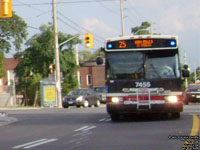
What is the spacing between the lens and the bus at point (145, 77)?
1778 centimetres

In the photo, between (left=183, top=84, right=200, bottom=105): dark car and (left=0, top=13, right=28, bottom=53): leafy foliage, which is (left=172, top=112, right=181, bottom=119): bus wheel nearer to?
(left=183, top=84, right=200, bottom=105): dark car

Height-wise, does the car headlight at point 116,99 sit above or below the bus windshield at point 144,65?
below

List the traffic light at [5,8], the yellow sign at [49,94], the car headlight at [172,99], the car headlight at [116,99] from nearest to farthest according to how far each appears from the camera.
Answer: the car headlight at [172,99] < the car headlight at [116,99] < the traffic light at [5,8] < the yellow sign at [49,94]

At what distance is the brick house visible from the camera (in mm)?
75312

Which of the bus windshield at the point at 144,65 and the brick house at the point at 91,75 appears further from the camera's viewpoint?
the brick house at the point at 91,75

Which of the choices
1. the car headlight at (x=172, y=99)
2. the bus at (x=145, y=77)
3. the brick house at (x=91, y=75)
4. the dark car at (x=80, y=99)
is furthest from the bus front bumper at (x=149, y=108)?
the brick house at (x=91, y=75)

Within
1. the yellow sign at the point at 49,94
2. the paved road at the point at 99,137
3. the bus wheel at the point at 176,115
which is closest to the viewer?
the paved road at the point at 99,137

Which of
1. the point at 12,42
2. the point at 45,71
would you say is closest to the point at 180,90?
the point at 45,71

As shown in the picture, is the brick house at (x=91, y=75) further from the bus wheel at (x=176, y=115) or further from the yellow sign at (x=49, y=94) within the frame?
the bus wheel at (x=176, y=115)

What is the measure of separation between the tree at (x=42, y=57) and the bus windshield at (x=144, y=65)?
40681 mm

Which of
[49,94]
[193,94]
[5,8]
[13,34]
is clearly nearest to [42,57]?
[13,34]

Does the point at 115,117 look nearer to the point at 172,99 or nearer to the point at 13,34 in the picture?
the point at 172,99

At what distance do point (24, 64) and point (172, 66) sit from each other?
45089mm

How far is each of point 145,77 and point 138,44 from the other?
132 centimetres
